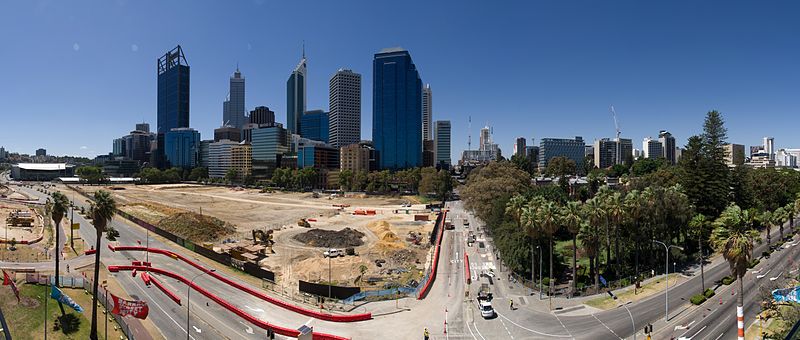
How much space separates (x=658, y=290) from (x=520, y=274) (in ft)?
51.1

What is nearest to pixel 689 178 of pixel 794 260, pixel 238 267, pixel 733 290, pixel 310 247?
pixel 794 260

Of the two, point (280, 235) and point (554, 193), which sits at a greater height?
point (554, 193)

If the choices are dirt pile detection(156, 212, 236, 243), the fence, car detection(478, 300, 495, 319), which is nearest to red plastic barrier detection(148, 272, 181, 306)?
the fence

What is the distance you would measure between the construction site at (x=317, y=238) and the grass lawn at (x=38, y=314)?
20.8 m

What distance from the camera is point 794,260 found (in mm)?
55844

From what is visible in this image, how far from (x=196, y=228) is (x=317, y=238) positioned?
2655cm

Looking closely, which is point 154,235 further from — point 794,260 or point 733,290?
point 794,260

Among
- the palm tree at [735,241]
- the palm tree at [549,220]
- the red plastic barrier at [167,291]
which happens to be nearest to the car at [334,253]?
the red plastic barrier at [167,291]

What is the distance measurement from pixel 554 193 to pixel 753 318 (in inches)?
1603

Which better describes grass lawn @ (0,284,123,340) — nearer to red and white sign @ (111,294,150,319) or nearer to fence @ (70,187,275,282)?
red and white sign @ (111,294,150,319)

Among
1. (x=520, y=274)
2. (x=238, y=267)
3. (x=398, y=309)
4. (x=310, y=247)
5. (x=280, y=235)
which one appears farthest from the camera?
(x=280, y=235)

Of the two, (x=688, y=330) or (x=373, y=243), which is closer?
(x=688, y=330)

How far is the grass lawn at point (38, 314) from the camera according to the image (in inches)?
1441

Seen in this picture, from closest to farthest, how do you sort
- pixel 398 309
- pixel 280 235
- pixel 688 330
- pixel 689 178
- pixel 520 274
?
1. pixel 688 330
2. pixel 398 309
3. pixel 520 274
4. pixel 689 178
5. pixel 280 235
